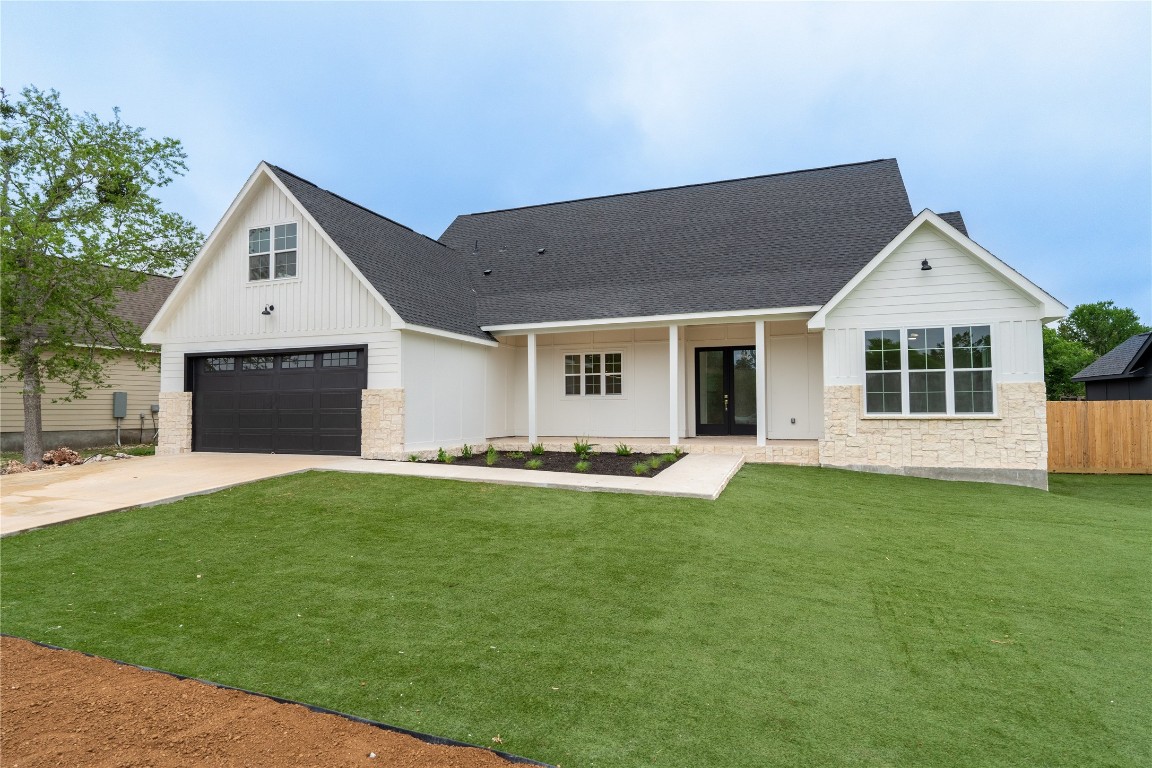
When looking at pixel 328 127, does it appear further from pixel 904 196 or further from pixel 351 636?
pixel 351 636

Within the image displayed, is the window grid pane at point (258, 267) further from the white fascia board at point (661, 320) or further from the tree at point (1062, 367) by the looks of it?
the tree at point (1062, 367)

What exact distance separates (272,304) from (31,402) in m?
7.83

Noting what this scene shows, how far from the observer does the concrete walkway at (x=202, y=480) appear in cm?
756

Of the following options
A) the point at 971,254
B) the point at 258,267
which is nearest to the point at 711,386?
the point at 971,254

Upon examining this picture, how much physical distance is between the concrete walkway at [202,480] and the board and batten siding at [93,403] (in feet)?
28.9

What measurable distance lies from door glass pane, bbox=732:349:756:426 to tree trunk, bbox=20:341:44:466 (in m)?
17.4

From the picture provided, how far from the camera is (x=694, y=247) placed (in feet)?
49.1

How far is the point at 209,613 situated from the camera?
440 cm

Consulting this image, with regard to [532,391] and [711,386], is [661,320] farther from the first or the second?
[532,391]

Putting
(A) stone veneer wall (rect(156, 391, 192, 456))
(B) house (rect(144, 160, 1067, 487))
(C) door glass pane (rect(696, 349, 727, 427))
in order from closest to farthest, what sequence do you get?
(B) house (rect(144, 160, 1067, 487)) → (A) stone veneer wall (rect(156, 391, 192, 456)) → (C) door glass pane (rect(696, 349, 727, 427))

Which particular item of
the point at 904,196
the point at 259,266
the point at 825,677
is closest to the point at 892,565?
the point at 825,677

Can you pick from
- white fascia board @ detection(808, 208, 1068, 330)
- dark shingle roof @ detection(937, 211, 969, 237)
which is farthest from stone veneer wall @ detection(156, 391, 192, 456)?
dark shingle roof @ detection(937, 211, 969, 237)

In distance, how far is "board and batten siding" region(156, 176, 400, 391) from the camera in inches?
465

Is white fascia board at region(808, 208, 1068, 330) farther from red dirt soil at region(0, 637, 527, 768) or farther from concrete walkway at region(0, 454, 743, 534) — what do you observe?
red dirt soil at region(0, 637, 527, 768)
